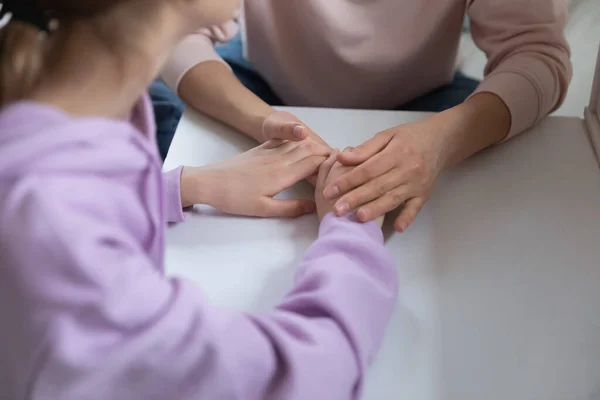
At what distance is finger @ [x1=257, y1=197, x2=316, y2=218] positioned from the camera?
645 millimetres

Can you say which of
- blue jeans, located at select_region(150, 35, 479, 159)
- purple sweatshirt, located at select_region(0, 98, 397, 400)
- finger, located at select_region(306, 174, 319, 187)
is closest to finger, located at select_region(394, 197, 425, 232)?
finger, located at select_region(306, 174, 319, 187)

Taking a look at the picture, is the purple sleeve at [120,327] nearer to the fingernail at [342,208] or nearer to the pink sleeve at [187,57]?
the fingernail at [342,208]

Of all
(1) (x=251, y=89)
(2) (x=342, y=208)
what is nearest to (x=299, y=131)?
(2) (x=342, y=208)

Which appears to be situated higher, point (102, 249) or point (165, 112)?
point (102, 249)

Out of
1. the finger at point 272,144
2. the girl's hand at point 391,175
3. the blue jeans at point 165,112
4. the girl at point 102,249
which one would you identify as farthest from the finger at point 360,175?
the blue jeans at point 165,112

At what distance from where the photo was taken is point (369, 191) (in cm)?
62

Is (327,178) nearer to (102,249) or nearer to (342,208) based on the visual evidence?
(342,208)

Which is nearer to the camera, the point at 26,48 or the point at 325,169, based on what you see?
the point at 26,48

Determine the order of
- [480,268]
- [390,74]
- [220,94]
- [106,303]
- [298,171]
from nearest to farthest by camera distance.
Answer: [106,303] < [480,268] < [298,171] < [220,94] < [390,74]

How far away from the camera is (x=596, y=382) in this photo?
482mm

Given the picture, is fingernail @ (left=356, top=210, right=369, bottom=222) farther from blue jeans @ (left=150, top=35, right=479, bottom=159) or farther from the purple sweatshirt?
blue jeans @ (left=150, top=35, right=479, bottom=159)

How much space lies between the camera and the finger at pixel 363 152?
25.7 inches

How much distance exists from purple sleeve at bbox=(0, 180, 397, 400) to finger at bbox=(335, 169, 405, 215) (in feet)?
0.58

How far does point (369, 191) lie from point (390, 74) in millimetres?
356
